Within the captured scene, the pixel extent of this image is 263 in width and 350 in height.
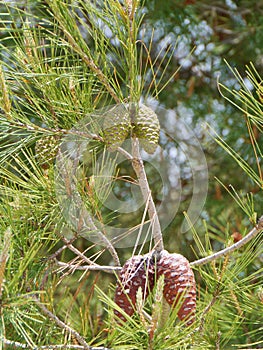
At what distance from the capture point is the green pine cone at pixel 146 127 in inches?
25.3

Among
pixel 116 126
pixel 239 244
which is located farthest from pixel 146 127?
pixel 239 244

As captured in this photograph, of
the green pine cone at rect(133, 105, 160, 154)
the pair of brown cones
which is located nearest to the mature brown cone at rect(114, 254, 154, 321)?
the pair of brown cones

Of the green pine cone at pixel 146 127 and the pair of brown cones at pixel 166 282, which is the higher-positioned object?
the green pine cone at pixel 146 127

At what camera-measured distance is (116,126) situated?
0.64 metres

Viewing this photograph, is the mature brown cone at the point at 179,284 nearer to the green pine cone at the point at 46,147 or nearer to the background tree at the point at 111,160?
the background tree at the point at 111,160

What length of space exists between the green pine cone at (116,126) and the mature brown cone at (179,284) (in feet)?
0.38

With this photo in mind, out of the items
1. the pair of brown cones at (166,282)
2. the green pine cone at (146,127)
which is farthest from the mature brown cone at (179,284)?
the green pine cone at (146,127)

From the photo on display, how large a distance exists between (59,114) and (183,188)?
72 cm

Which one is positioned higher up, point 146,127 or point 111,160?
point 146,127

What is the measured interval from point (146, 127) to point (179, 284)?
0.14 metres

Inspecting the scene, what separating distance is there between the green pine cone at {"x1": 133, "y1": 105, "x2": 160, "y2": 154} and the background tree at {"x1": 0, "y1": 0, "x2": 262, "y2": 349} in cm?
2

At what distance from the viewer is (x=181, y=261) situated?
0.65 meters

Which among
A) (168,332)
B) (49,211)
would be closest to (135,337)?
(168,332)

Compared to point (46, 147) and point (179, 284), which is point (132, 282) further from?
point (46, 147)
